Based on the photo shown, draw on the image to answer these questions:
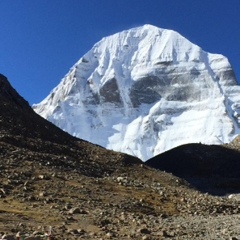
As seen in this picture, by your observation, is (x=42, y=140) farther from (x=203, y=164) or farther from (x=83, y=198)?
(x=203, y=164)

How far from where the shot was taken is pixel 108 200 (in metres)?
25.0

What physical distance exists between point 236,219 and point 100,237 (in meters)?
7.87

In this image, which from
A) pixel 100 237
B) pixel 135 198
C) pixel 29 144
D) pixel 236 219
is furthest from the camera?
pixel 29 144

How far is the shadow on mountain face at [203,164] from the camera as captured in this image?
213 feet

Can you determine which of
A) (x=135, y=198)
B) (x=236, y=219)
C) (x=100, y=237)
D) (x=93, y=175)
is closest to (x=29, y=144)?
(x=93, y=175)

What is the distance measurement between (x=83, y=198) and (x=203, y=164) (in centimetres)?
4960

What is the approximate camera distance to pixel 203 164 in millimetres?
72312

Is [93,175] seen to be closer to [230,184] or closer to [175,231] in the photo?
[175,231]

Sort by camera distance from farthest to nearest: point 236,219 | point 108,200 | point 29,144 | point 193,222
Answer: point 29,144 → point 108,200 → point 236,219 → point 193,222

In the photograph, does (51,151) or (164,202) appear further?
(51,151)

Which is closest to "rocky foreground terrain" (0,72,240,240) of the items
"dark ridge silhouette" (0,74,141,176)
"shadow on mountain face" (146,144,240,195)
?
"dark ridge silhouette" (0,74,141,176)

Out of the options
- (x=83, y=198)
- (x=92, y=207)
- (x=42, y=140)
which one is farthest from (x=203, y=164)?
(x=92, y=207)

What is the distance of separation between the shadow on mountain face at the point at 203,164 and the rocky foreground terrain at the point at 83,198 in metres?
24.8

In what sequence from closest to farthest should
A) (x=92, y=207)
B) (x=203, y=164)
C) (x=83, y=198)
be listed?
(x=92, y=207) → (x=83, y=198) → (x=203, y=164)
